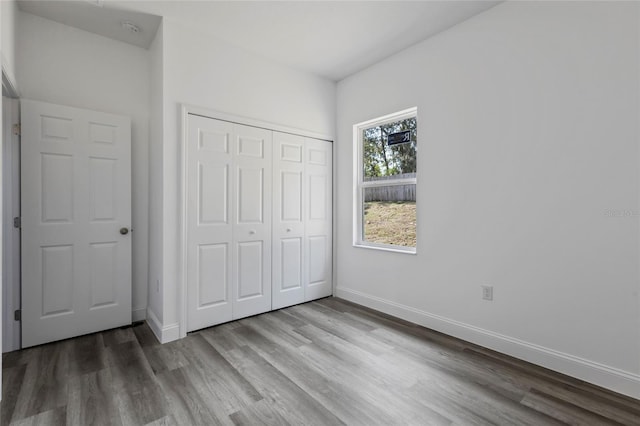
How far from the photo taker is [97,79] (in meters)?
2.90

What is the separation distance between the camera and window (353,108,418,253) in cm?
323

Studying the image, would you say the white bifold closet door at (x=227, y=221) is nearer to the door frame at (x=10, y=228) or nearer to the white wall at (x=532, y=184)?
the door frame at (x=10, y=228)

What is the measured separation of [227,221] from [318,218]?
1.18 metres

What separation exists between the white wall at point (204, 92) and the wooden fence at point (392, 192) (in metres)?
1.09

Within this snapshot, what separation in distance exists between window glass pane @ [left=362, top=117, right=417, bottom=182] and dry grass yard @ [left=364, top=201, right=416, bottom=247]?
12.7 inches

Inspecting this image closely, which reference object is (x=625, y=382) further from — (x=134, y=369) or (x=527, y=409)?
(x=134, y=369)

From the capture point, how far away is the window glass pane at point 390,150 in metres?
3.23

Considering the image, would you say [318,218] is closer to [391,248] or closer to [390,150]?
[391,248]

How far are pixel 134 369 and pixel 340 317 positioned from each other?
73.1 inches

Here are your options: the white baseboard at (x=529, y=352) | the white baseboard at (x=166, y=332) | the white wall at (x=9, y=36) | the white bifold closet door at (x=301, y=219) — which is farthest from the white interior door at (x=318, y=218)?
the white wall at (x=9, y=36)

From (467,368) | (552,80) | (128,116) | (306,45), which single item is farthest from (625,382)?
(128,116)

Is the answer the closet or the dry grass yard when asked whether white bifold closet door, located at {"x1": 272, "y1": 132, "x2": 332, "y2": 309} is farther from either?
the dry grass yard

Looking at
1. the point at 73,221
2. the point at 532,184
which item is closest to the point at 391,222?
the point at 532,184

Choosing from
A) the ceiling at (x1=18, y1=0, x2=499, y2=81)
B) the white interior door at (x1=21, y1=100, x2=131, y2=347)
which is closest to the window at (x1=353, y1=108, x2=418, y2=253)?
the ceiling at (x1=18, y1=0, x2=499, y2=81)
